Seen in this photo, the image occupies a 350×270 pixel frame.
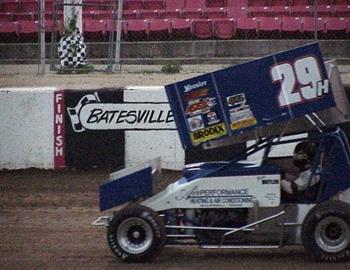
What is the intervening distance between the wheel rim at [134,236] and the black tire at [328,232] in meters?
1.38

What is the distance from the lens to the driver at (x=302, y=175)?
7.89 metres

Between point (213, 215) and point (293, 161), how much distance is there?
0.87m

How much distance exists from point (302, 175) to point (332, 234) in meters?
0.59

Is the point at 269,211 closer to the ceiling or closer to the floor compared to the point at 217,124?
closer to the floor

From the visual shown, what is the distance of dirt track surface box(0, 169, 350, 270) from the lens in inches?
311

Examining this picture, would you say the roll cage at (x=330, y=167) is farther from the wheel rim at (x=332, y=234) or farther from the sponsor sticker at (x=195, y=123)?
the sponsor sticker at (x=195, y=123)

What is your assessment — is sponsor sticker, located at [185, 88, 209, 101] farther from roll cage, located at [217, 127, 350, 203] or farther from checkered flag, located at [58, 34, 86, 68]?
checkered flag, located at [58, 34, 86, 68]

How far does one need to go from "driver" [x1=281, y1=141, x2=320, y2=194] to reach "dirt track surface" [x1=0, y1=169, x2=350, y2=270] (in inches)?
25.9

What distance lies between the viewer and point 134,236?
797cm

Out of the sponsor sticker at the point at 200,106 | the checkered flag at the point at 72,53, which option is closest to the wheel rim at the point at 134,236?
the sponsor sticker at the point at 200,106

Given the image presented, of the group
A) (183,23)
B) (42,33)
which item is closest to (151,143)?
(42,33)

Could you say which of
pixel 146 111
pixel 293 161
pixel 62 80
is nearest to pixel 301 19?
pixel 62 80

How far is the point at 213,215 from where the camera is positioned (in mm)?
8039

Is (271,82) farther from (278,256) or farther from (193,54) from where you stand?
(193,54)
